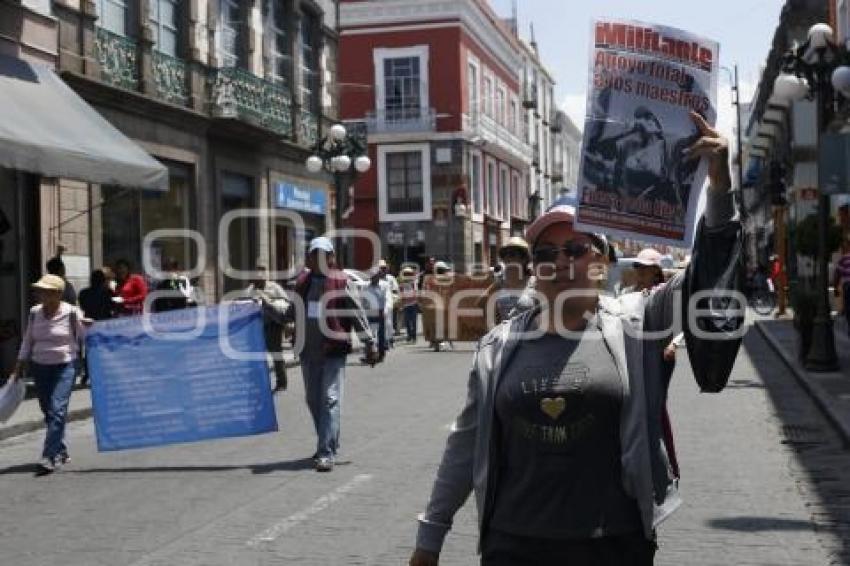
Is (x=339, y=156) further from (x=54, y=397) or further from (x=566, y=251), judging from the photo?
(x=566, y=251)

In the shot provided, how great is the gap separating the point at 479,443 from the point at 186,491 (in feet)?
18.7

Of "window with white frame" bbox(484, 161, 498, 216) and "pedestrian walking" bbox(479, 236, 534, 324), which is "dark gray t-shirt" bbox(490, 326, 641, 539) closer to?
"pedestrian walking" bbox(479, 236, 534, 324)

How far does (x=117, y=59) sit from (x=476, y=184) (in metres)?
32.2

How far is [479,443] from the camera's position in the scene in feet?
10.3

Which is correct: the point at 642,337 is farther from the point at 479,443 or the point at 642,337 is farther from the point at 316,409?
the point at 316,409

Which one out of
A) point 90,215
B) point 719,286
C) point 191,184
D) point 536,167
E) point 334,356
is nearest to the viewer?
point 719,286

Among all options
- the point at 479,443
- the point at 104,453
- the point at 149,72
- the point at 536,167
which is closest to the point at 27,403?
the point at 104,453

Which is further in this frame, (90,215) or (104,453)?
(90,215)

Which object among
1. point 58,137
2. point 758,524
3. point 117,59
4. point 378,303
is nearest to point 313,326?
point 758,524

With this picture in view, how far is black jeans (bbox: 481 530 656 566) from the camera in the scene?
118 inches

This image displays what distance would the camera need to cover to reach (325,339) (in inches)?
368

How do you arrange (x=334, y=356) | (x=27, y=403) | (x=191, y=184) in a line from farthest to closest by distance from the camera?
(x=191, y=184)
(x=27, y=403)
(x=334, y=356)

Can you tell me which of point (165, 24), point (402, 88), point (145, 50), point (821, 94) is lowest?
point (821, 94)

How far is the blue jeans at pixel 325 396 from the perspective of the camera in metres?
9.23
